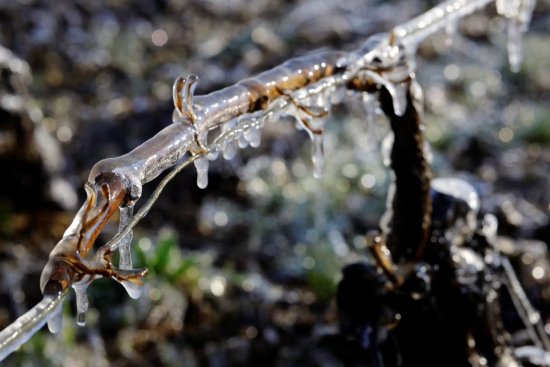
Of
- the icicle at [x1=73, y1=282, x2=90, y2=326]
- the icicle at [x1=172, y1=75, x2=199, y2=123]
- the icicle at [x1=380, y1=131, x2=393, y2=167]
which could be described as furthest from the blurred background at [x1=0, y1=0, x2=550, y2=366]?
the icicle at [x1=73, y1=282, x2=90, y2=326]

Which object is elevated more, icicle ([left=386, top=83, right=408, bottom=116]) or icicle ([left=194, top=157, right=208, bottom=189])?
icicle ([left=386, top=83, right=408, bottom=116])

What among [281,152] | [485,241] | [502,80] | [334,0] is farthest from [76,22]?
[485,241]

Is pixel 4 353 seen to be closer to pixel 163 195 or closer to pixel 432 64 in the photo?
pixel 163 195

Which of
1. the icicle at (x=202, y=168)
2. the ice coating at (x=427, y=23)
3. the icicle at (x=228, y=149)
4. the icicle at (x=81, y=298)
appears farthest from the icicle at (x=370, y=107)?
the icicle at (x=81, y=298)

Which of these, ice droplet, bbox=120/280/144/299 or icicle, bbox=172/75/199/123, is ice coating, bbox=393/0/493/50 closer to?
icicle, bbox=172/75/199/123

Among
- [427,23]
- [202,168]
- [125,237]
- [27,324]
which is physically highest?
[427,23]

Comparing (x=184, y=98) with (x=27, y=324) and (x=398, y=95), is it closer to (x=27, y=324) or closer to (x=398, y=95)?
(x=27, y=324)

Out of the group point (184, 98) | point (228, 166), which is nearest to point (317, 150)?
point (184, 98)

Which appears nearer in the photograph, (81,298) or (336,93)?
(81,298)
